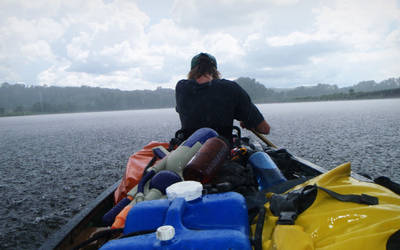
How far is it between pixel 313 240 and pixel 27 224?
5.62 metres

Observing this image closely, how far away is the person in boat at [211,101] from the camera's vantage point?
363 cm

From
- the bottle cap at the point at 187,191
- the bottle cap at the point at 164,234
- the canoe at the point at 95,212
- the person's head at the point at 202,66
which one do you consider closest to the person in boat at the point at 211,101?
the person's head at the point at 202,66

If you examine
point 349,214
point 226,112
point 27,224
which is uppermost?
point 226,112

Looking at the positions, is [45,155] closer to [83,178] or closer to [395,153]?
A: [83,178]

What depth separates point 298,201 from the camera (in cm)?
166

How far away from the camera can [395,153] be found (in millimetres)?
9180

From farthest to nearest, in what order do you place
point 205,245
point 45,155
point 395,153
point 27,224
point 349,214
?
1. point 45,155
2. point 395,153
3. point 27,224
4. point 349,214
5. point 205,245

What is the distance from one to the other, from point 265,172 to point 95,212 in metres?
2.60

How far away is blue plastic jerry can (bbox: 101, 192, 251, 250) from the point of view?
1.41 metres

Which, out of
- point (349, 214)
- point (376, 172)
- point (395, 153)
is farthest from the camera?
point (395, 153)

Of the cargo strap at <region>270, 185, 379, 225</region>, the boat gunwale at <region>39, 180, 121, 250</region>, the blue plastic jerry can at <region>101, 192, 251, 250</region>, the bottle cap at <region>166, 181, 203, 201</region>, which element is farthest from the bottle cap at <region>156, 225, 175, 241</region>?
the boat gunwale at <region>39, 180, 121, 250</region>

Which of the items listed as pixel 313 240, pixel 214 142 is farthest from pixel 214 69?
pixel 313 240

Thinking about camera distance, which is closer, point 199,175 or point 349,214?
point 349,214

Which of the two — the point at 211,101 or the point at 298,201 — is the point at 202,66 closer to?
the point at 211,101
